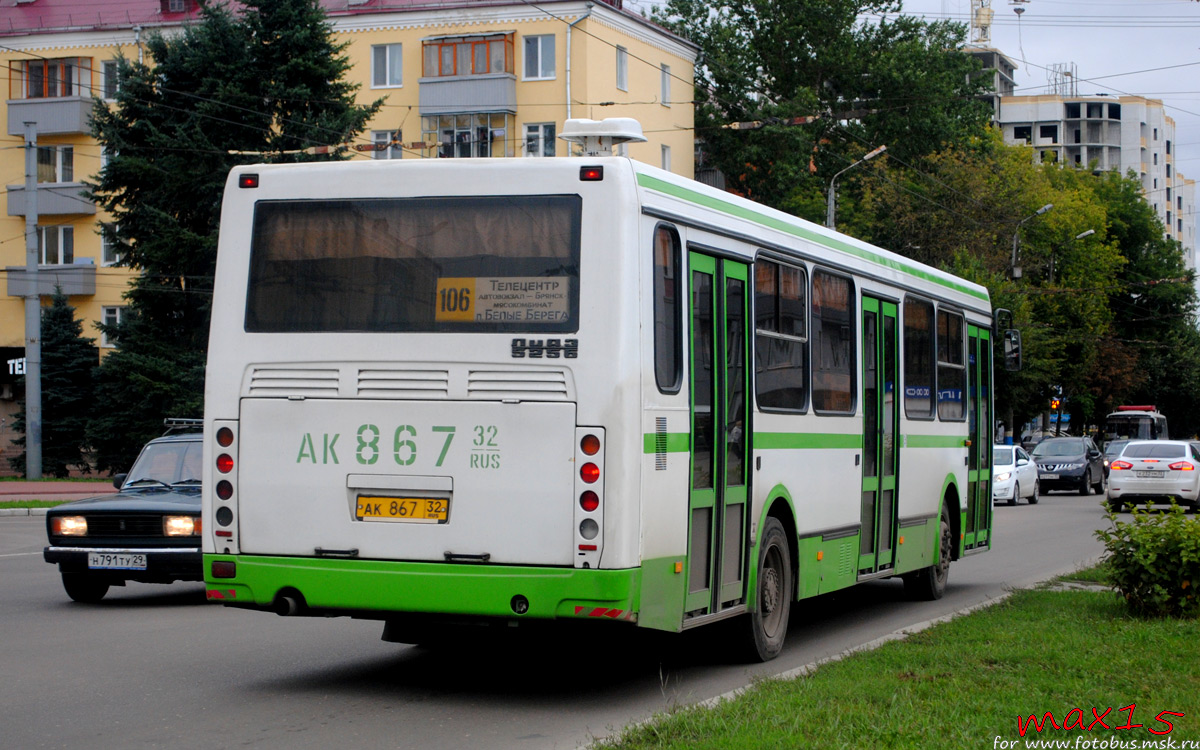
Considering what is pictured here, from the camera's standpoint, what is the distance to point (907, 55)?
65188mm

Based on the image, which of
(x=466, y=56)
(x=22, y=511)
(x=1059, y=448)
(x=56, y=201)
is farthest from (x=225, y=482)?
(x=56, y=201)

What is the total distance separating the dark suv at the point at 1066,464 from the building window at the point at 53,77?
38.1 m

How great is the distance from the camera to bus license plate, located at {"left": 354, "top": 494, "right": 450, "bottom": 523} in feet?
27.4

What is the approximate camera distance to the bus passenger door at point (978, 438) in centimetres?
1612

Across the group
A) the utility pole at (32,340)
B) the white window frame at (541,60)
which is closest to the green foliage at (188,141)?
the utility pole at (32,340)

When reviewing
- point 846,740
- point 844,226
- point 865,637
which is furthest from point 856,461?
point 844,226

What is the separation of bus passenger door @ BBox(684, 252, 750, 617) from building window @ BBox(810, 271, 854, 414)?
150 centimetres

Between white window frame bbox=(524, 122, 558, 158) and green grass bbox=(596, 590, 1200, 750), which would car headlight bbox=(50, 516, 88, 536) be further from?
white window frame bbox=(524, 122, 558, 158)

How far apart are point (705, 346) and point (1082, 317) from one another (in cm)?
6108

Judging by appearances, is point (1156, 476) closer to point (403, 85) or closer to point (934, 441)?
point (934, 441)

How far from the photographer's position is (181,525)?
43.5 ft

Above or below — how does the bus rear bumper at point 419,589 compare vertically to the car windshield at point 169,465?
below

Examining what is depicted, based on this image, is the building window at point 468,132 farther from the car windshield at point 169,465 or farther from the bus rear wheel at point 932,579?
the bus rear wheel at point 932,579

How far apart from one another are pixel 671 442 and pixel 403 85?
49.1m
